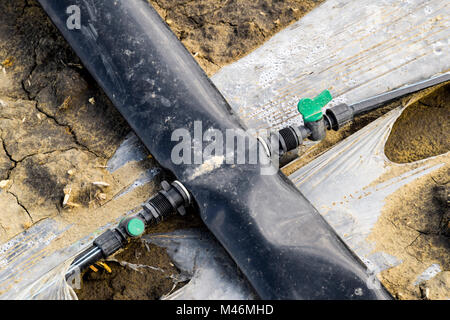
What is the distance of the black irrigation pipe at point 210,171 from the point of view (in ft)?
5.80

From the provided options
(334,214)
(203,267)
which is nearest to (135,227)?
(203,267)

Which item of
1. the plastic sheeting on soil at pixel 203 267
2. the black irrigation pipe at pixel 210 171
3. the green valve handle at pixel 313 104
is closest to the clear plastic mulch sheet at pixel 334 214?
the plastic sheeting on soil at pixel 203 267

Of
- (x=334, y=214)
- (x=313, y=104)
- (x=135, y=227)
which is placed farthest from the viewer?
(x=334, y=214)

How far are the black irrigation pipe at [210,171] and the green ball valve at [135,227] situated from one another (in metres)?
0.25

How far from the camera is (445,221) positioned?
207 centimetres

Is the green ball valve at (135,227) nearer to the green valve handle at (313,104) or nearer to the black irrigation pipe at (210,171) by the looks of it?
the black irrigation pipe at (210,171)

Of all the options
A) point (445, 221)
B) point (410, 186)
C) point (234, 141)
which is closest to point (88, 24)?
point (234, 141)

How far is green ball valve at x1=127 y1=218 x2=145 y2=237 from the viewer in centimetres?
186

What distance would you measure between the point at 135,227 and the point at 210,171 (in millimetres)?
394

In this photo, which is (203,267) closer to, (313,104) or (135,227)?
(135,227)

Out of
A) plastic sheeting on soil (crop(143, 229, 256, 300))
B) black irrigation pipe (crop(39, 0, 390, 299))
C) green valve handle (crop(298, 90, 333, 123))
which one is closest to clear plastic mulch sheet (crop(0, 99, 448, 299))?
plastic sheeting on soil (crop(143, 229, 256, 300))

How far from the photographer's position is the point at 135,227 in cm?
186

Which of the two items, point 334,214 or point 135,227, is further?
point 334,214
